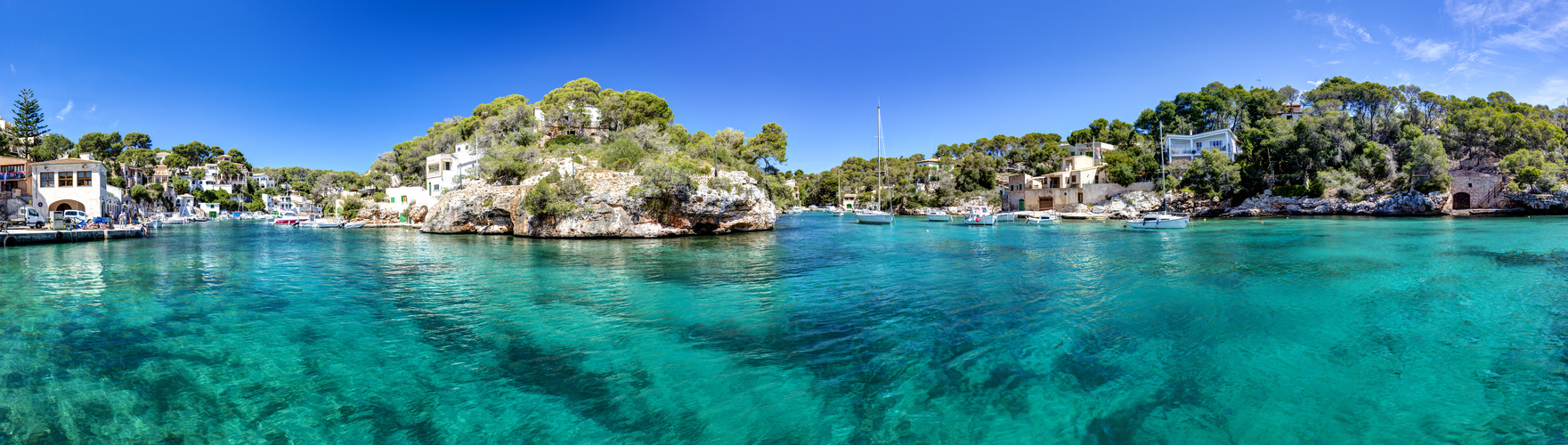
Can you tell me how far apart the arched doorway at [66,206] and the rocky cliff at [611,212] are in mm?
31728

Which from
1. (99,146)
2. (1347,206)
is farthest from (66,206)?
(1347,206)

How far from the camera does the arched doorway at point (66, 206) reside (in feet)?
155

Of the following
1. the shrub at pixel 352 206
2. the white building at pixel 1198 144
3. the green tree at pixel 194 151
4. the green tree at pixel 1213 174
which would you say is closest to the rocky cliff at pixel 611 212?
the shrub at pixel 352 206

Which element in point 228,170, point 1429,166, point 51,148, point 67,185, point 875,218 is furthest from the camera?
point 228,170

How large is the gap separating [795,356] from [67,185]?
70.8m

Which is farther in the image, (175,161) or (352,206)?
(175,161)

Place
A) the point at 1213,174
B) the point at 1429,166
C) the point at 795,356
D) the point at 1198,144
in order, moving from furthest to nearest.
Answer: the point at 1198,144, the point at 1213,174, the point at 1429,166, the point at 795,356

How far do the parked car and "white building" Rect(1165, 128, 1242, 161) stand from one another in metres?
97.3

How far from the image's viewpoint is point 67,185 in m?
47.2

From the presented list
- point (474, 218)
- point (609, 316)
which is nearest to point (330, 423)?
point (609, 316)

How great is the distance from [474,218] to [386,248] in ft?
42.7

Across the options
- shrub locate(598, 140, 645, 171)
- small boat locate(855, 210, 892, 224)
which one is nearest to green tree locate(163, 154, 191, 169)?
shrub locate(598, 140, 645, 171)

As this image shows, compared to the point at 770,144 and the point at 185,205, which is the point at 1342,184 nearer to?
the point at 770,144

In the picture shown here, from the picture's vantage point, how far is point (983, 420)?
19.0ft
